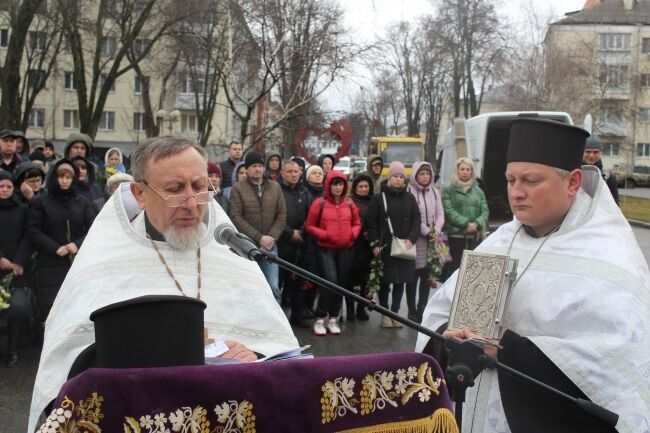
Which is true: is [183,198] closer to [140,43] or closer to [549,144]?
[549,144]

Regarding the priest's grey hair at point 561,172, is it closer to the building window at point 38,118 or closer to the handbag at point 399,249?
the handbag at point 399,249

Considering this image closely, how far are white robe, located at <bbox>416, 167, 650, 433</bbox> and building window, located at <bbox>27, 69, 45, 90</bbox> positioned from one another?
106 ft

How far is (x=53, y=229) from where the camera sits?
7.25 meters

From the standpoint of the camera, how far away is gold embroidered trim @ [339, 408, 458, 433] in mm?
2094

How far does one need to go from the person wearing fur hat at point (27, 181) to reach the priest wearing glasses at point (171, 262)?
15.8 ft

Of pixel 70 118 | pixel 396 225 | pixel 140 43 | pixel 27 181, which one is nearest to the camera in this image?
pixel 27 181

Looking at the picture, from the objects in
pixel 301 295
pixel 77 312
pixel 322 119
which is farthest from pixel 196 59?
pixel 77 312

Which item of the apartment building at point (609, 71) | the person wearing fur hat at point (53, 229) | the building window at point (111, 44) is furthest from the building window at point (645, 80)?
the person wearing fur hat at point (53, 229)

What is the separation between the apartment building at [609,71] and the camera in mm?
47906

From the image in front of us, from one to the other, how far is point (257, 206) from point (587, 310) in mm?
5779

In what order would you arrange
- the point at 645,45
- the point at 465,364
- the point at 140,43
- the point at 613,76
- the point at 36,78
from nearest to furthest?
the point at 465,364, the point at 36,78, the point at 140,43, the point at 613,76, the point at 645,45

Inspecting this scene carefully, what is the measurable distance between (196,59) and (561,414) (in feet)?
97.7

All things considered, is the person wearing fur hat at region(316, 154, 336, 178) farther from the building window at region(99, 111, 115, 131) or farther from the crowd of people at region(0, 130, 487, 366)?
the building window at region(99, 111, 115, 131)

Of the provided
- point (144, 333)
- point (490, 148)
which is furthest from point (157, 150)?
point (490, 148)
